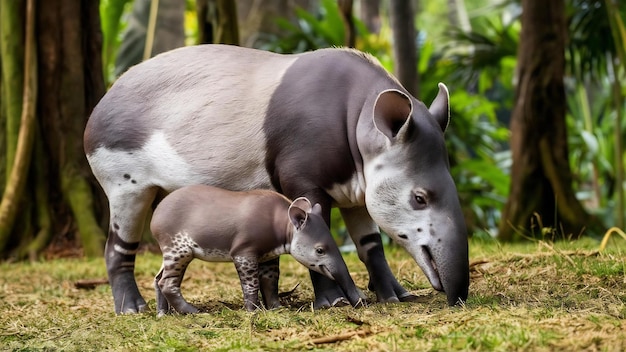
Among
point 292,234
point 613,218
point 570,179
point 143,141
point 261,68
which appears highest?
point 261,68

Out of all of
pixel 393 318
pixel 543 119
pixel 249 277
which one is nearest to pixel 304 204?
pixel 249 277

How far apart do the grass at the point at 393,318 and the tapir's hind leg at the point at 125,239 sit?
0.12m

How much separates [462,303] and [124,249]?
6.06 feet

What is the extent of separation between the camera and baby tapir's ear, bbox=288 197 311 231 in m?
3.76

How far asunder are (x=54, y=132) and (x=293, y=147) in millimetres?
4292

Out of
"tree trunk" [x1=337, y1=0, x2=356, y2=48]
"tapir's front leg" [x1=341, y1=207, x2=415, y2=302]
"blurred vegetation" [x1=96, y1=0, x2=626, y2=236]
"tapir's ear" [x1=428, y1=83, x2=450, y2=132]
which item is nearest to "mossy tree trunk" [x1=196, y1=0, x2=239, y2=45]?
"tree trunk" [x1=337, y1=0, x2=356, y2=48]

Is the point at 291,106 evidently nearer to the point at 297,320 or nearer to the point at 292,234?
the point at 292,234

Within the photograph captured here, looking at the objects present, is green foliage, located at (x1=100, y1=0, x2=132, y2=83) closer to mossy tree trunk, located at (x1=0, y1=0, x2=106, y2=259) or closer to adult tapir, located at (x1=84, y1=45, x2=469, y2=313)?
mossy tree trunk, located at (x1=0, y1=0, x2=106, y2=259)

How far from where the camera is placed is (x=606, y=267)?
14.8 ft

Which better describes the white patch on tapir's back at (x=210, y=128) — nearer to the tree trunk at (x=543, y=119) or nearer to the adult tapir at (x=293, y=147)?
the adult tapir at (x=293, y=147)

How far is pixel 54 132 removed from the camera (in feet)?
25.4

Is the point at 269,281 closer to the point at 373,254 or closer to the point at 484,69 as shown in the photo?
the point at 373,254

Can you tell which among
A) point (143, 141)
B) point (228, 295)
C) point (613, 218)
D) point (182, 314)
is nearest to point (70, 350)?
point (182, 314)

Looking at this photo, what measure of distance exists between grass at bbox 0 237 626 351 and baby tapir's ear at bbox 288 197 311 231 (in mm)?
392
